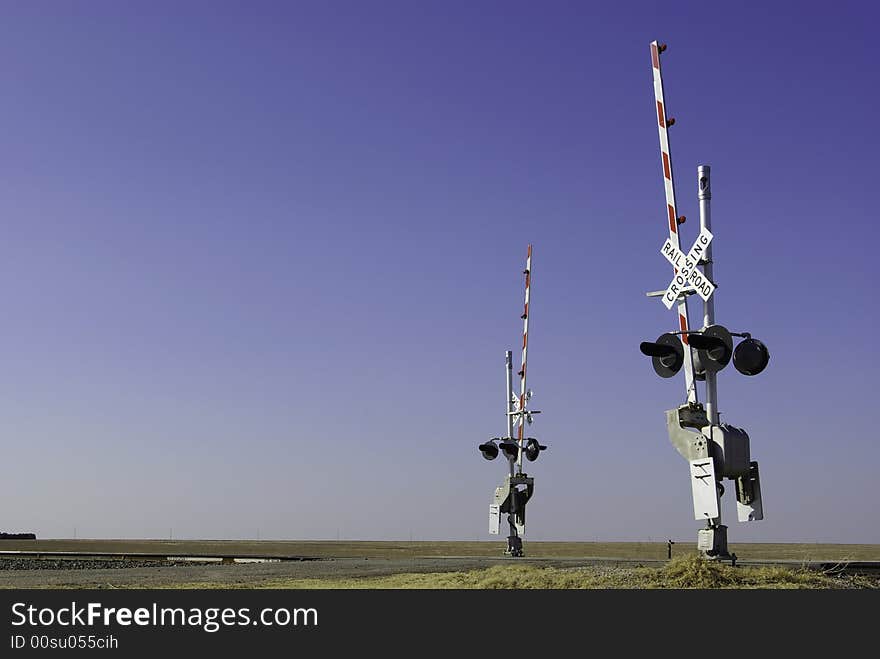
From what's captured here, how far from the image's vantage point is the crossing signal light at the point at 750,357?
60.4ft

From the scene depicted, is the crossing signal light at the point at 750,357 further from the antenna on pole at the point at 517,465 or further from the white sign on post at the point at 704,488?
the antenna on pole at the point at 517,465

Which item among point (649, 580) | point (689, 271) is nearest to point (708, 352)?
point (689, 271)

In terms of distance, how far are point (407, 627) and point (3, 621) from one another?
4.75 metres

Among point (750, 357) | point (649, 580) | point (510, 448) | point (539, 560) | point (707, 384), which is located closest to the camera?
point (649, 580)

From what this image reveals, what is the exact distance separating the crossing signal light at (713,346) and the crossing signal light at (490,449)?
1558 centimetres

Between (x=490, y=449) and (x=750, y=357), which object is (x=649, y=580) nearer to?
(x=750, y=357)

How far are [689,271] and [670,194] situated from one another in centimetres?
194

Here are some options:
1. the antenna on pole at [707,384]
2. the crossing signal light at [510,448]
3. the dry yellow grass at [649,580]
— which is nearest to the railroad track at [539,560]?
the antenna on pole at [707,384]

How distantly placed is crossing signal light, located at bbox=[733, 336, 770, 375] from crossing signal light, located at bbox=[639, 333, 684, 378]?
1.22m

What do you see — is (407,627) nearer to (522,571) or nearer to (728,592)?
(728,592)

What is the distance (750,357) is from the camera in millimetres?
18531

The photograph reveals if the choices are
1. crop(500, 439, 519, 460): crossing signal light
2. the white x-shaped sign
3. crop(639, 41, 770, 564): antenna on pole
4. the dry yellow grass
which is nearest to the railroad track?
crop(639, 41, 770, 564): antenna on pole

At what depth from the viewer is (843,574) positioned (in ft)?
62.6

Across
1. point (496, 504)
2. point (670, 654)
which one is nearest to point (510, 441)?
point (496, 504)
